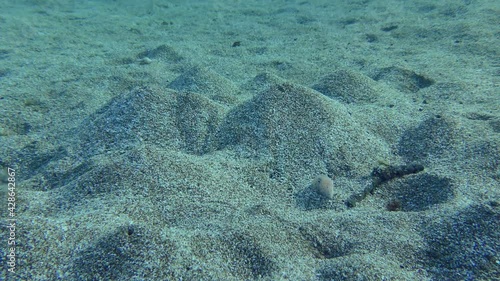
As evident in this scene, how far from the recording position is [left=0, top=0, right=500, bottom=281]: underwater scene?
6.95ft

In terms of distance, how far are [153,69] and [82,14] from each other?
245 inches

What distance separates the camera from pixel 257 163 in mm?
3166

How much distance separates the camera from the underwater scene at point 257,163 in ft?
6.95

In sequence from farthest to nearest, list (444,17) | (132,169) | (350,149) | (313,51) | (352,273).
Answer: (444,17)
(313,51)
(350,149)
(132,169)
(352,273)

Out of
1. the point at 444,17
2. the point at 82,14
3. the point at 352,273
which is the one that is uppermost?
the point at 444,17

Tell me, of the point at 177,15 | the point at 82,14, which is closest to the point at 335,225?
the point at 177,15

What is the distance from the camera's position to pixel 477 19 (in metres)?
6.70

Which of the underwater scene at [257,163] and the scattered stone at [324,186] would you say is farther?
the scattered stone at [324,186]

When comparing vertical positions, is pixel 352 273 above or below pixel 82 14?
above

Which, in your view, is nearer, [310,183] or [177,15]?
[310,183]

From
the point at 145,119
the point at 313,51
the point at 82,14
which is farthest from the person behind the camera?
the point at 82,14

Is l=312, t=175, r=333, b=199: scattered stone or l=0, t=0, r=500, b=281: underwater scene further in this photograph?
l=312, t=175, r=333, b=199: scattered stone

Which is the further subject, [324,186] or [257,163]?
[257,163]

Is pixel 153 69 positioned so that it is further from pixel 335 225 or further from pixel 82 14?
pixel 82 14
